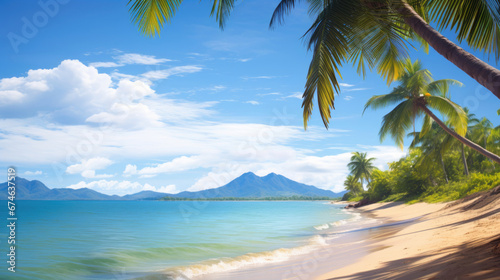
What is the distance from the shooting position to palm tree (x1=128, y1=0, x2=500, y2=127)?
15.4 ft

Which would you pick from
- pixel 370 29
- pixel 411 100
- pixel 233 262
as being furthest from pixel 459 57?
pixel 411 100

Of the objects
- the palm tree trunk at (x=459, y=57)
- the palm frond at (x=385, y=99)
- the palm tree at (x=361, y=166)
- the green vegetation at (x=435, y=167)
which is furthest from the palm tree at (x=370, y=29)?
the palm tree at (x=361, y=166)

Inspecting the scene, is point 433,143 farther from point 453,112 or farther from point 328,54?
point 328,54

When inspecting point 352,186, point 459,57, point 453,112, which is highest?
point 453,112

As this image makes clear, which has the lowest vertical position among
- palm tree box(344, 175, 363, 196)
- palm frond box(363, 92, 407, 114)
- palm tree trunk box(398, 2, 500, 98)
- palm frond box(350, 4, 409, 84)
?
palm tree box(344, 175, 363, 196)

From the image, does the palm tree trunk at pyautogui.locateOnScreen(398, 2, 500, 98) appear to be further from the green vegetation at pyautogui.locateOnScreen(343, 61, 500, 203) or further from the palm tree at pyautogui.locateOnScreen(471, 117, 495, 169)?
the palm tree at pyautogui.locateOnScreen(471, 117, 495, 169)

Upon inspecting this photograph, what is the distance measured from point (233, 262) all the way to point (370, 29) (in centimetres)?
811

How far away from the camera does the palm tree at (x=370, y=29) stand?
468 centimetres

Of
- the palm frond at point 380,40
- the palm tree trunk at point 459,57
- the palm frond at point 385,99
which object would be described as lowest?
the palm tree trunk at point 459,57

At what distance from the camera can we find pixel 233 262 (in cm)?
1081

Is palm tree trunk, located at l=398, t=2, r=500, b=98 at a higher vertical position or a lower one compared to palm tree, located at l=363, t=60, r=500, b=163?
lower

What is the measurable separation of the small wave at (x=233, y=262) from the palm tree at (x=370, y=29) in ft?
19.4

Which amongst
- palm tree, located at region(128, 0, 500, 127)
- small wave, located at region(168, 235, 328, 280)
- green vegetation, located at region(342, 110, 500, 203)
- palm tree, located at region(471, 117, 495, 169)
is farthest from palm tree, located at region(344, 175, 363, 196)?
palm tree, located at region(128, 0, 500, 127)

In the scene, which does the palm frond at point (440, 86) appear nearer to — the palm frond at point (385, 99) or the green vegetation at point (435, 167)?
the palm frond at point (385, 99)
